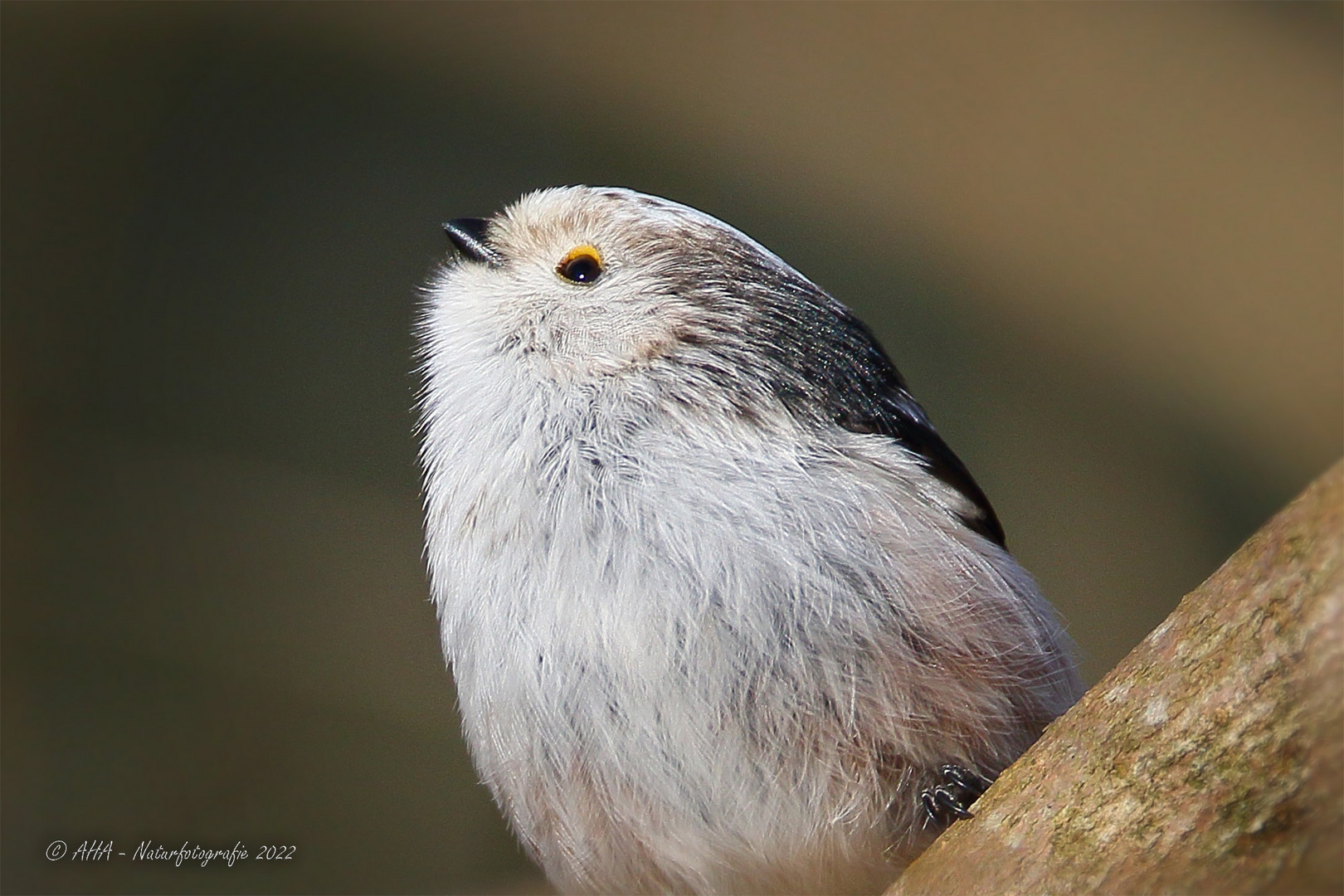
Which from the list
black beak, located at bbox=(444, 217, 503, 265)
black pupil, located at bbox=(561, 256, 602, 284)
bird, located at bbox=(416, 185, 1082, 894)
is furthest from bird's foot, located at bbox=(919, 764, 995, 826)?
black beak, located at bbox=(444, 217, 503, 265)

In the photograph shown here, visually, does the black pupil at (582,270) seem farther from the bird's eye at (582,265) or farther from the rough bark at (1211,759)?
the rough bark at (1211,759)

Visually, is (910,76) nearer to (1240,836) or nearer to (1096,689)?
(1096,689)

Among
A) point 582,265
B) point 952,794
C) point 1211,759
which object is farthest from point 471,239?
point 1211,759

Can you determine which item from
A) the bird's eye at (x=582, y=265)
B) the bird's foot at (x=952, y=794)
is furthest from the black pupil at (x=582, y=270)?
the bird's foot at (x=952, y=794)

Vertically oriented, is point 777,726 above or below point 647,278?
below

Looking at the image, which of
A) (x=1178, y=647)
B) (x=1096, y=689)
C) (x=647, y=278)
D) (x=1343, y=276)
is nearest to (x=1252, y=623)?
(x=1178, y=647)

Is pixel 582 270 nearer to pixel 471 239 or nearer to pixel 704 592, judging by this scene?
pixel 471 239
